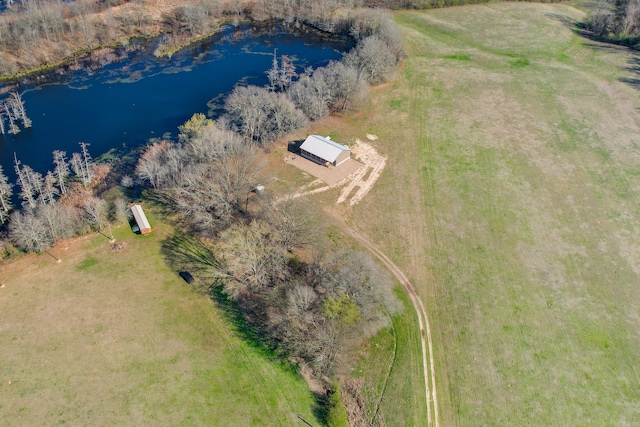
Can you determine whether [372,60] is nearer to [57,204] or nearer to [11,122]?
[57,204]

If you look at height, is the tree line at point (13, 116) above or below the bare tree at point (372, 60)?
below

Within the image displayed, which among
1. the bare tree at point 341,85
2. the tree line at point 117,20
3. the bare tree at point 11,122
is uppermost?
the tree line at point 117,20

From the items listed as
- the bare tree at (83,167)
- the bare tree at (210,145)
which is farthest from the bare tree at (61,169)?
the bare tree at (210,145)

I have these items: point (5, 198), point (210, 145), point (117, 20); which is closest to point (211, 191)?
point (210, 145)

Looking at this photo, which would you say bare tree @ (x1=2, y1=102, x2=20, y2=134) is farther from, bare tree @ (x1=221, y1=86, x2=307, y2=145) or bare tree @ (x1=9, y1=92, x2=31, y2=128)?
bare tree @ (x1=221, y1=86, x2=307, y2=145)

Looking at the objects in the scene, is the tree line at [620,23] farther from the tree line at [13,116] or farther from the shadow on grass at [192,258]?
the tree line at [13,116]

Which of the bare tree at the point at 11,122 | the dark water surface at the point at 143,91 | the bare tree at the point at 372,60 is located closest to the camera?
the dark water surface at the point at 143,91

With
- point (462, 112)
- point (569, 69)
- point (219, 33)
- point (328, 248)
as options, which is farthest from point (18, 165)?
point (569, 69)
